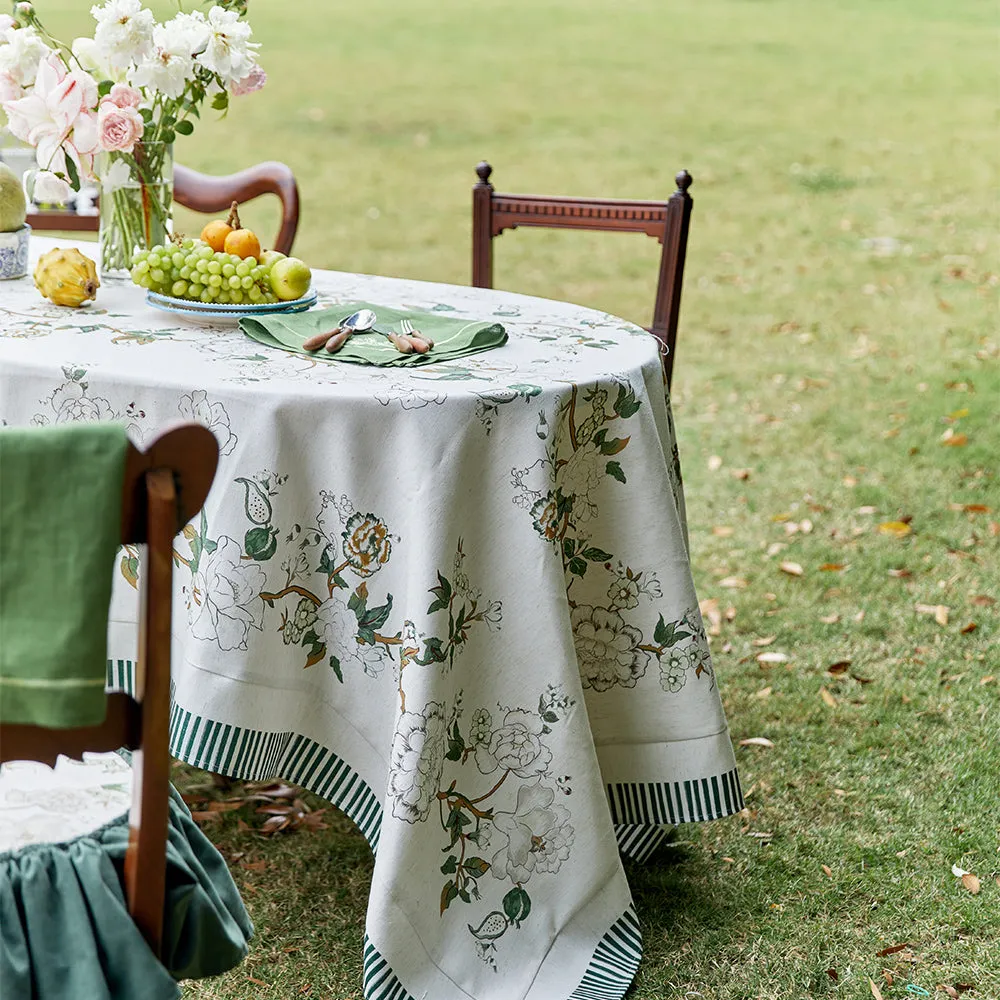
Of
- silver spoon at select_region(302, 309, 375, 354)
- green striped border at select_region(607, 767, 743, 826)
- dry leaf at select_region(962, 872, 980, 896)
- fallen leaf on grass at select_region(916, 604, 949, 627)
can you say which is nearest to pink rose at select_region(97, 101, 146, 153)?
silver spoon at select_region(302, 309, 375, 354)

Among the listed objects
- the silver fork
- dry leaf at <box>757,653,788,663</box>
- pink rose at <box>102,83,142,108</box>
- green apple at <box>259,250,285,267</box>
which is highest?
pink rose at <box>102,83,142,108</box>

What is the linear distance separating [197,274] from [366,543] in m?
0.63

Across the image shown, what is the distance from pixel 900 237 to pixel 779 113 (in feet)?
10.7

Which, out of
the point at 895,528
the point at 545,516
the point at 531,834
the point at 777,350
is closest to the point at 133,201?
the point at 545,516

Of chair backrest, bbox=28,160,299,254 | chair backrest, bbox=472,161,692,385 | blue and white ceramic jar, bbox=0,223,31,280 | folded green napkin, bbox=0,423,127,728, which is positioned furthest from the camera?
chair backrest, bbox=28,160,299,254

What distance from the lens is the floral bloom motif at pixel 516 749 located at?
188 centimetres

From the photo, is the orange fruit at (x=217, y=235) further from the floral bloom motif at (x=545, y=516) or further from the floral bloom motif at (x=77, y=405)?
the floral bloom motif at (x=545, y=516)

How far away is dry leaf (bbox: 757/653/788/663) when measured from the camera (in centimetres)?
312

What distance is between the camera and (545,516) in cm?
182

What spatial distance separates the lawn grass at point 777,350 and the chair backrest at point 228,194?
4.50ft

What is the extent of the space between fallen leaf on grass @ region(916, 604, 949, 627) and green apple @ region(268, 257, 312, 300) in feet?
6.27

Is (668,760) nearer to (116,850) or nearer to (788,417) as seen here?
(116,850)

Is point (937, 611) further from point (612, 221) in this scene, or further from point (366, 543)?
point (366, 543)

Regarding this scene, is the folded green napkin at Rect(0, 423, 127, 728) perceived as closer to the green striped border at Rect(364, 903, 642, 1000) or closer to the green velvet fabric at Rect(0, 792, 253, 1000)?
the green velvet fabric at Rect(0, 792, 253, 1000)
